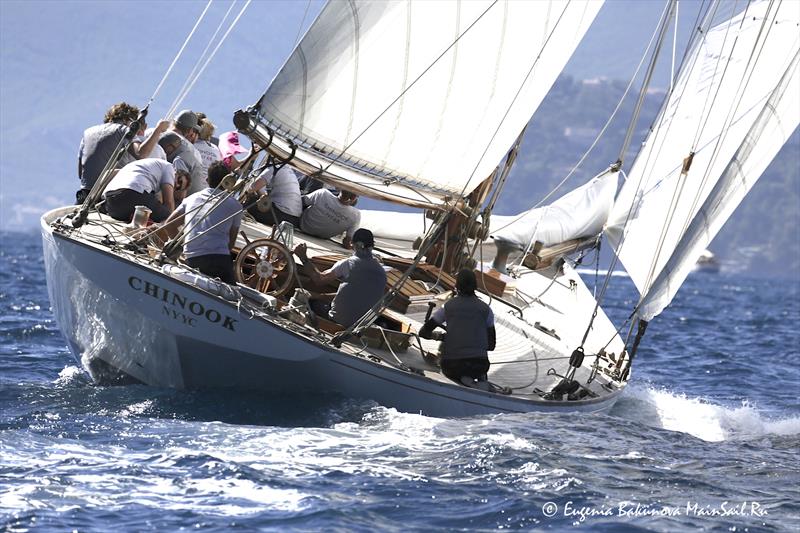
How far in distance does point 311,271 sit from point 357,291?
0.72 meters

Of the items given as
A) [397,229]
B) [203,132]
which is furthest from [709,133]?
[203,132]

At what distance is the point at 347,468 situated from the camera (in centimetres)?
777

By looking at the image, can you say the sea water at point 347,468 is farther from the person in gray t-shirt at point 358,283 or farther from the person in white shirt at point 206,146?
the person in white shirt at point 206,146

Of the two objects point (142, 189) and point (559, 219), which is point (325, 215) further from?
point (559, 219)

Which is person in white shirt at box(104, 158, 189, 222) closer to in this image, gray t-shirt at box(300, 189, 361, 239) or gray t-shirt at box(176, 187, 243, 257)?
gray t-shirt at box(176, 187, 243, 257)

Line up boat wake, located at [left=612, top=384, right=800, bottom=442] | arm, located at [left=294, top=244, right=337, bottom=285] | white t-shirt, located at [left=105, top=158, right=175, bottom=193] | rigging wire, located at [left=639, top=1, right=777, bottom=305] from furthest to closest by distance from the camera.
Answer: rigging wire, located at [left=639, top=1, right=777, bottom=305] → boat wake, located at [left=612, top=384, right=800, bottom=442] → white t-shirt, located at [left=105, top=158, right=175, bottom=193] → arm, located at [left=294, top=244, right=337, bottom=285]

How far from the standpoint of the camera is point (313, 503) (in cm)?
702

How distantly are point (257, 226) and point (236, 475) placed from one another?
508 centimetres

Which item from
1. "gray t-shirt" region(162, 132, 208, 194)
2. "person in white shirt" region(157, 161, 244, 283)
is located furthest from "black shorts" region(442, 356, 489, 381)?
"gray t-shirt" region(162, 132, 208, 194)

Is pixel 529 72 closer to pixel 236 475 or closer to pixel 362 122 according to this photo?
pixel 362 122

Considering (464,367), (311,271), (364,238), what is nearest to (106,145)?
(311,271)

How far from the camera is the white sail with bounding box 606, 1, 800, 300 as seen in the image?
40.4ft

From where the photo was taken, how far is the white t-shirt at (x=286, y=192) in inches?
477

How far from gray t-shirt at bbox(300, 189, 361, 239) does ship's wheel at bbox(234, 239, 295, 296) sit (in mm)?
1833
